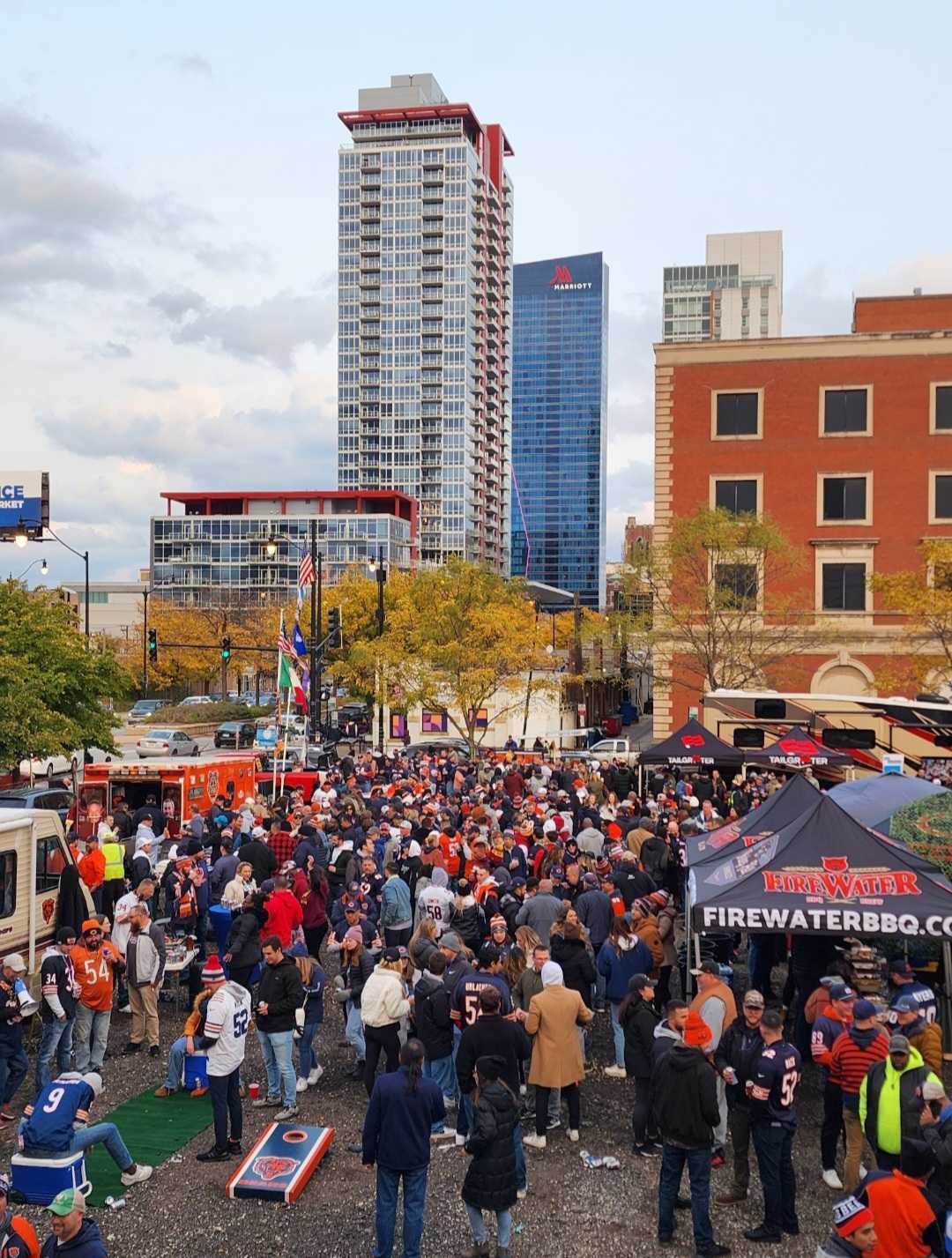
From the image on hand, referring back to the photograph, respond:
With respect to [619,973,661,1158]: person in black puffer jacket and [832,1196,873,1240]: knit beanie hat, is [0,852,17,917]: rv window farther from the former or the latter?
[832,1196,873,1240]: knit beanie hat

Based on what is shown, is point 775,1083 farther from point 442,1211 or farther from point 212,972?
point 212,972

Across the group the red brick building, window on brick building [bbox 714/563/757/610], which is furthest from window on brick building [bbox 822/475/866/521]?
window on brick building [bbox 714/563/757/610]

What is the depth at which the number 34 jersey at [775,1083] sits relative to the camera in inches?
314

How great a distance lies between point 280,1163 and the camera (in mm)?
9031

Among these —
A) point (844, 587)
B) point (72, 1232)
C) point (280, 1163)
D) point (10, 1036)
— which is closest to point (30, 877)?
point (10, 1036)

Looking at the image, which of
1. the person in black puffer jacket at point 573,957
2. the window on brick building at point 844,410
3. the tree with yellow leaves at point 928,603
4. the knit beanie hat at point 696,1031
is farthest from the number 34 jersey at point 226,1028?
the window on brick building at point 844,410

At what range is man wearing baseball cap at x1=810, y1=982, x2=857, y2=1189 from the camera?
29.6 ft

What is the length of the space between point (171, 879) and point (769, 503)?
3656 cm

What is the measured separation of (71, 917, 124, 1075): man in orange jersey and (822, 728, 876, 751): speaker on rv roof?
2337cm

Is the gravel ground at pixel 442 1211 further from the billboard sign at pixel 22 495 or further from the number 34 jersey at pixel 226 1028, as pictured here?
the billboard sign at pixel 22 495

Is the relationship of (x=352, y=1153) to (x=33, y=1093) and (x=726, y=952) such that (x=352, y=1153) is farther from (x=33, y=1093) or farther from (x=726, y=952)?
(x=726, y=952)

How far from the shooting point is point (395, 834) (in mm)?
18047

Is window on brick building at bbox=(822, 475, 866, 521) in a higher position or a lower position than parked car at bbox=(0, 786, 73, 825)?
higher

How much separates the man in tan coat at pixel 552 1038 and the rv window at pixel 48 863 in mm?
7408
